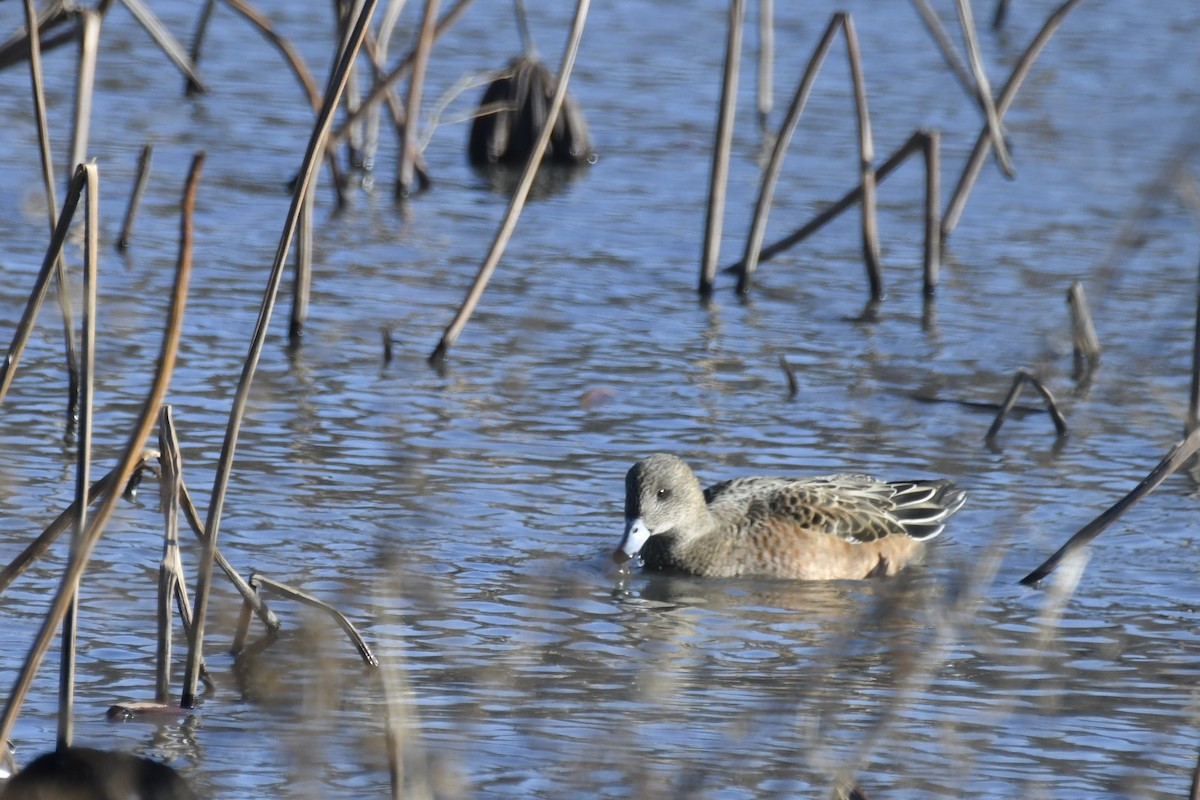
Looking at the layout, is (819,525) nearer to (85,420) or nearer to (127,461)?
(85,420)

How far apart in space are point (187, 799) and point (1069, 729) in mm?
2860

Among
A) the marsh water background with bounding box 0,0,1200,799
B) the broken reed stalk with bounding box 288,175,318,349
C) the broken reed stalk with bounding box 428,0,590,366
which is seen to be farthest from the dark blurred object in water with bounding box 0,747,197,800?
the broken reed stalk with bounding box 288,175,318,349

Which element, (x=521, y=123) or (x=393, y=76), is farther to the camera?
(x=521, y=123)

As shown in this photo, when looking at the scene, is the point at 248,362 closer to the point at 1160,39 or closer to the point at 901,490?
the point at 901,490

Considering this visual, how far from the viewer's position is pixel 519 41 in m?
16.6

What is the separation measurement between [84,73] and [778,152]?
5.57 m

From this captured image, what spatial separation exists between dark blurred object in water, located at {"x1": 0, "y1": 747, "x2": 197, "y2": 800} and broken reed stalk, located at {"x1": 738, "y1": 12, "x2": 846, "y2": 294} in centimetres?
672

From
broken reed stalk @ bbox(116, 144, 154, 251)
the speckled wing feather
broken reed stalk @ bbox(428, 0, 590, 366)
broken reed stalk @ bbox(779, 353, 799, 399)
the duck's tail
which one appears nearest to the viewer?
the speckled wing feather

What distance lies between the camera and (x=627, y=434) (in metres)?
8.75

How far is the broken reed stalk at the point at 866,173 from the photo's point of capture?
1012 cm

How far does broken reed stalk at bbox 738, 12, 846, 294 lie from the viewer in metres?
9.91

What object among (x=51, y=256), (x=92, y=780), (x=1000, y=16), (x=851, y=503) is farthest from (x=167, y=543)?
(x=1000, y=16)

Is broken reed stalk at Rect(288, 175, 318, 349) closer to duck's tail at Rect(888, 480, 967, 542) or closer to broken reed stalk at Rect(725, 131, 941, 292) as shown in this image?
broken reed stalk at Rect(725, 131, 941, 292)

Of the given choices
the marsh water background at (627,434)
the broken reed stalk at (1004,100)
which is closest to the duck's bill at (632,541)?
the marsh water background at (627,434)
